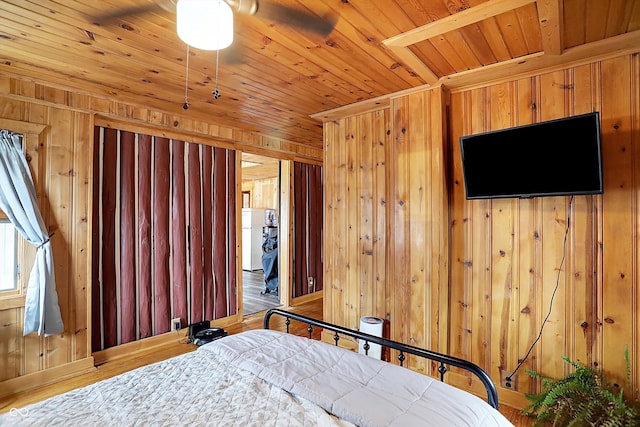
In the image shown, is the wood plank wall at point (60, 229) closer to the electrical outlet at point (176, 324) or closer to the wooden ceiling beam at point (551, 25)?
the electrical outlet at point (176, 324)

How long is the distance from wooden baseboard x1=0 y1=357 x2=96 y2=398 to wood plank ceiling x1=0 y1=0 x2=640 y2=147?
236cm

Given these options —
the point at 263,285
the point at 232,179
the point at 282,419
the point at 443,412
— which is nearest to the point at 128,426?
the point at 282,419

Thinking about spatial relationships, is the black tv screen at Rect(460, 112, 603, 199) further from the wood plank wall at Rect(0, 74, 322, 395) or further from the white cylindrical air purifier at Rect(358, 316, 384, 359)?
the wood plank wall at Rect(0, 74, 322, 395)

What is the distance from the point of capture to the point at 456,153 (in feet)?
8.76

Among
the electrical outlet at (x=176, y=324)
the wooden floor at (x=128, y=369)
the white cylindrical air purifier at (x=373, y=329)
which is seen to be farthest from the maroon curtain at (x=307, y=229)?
the white cylindrical air purifier at (x=373, y=329)

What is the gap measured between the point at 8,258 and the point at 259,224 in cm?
574

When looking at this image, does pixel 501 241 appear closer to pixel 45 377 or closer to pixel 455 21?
pixel 455 21

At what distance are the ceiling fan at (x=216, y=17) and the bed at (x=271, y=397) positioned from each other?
59.4 inches

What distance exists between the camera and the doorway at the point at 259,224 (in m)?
6.28

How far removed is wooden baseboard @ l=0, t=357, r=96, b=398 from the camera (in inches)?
97.4

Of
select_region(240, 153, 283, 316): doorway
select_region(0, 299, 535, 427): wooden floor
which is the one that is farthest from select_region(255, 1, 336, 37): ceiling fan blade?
→ select_region(240, 153, 283, 316): doorway

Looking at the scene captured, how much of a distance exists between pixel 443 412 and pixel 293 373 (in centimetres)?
62

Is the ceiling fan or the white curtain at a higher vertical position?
the ceiling fan

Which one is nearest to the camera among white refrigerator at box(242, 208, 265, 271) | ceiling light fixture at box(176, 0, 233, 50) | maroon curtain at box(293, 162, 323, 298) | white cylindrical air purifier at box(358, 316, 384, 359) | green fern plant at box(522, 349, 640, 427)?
ceiling light fixture at box(176, 0, 233, 50)
